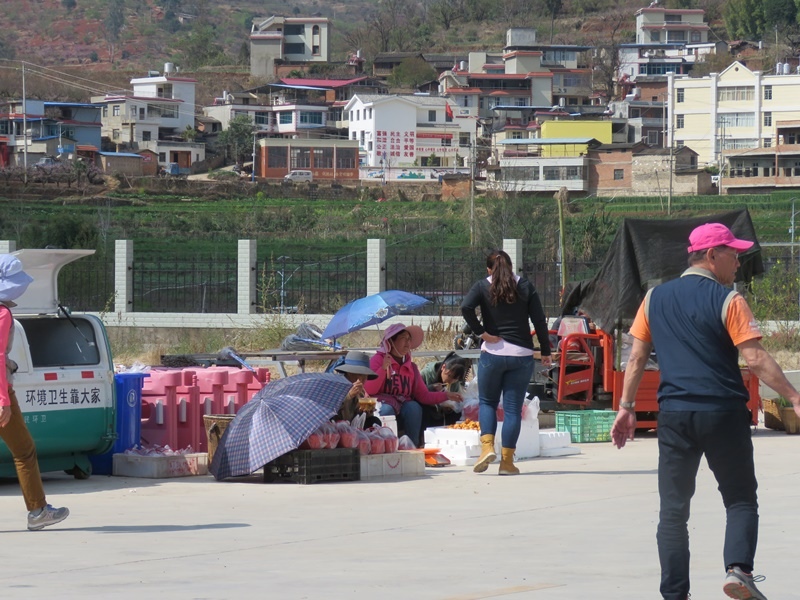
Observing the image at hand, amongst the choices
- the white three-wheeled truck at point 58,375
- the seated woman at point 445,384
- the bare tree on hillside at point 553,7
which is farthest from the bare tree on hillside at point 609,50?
the white three-wheeled truck at point 58,375

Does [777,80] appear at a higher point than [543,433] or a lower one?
higher

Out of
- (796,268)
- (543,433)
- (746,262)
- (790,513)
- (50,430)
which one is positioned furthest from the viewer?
(796,268)

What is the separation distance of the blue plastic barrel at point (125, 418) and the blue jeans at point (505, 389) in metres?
2.76

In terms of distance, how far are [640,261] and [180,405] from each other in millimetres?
5649

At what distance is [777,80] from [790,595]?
107m

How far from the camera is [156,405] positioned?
37.2 feet

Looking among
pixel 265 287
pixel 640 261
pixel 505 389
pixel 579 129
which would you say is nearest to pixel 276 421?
pixel 505 389

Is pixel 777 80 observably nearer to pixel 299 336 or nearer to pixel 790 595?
pixel 299 336

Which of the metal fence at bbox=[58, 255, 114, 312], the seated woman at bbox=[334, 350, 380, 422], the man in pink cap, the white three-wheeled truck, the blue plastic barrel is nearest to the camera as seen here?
the man in pink cap

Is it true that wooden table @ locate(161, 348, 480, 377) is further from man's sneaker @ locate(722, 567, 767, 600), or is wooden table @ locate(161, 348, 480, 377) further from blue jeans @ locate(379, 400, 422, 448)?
man's sneaker @ locate(722, 567, 767, 600)

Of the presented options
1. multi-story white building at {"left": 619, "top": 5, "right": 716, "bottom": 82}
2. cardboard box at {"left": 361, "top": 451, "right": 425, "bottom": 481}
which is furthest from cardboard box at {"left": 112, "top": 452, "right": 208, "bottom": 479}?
multi-story white building at {"left": 619, "top": 5, "right": 716, "bottom": 82}

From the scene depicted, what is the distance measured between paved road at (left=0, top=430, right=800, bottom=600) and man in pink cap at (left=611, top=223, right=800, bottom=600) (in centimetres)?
51

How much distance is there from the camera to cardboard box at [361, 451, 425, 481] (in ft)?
35.2

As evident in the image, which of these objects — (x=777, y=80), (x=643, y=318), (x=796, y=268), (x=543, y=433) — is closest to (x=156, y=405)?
(x=543, y=433)
